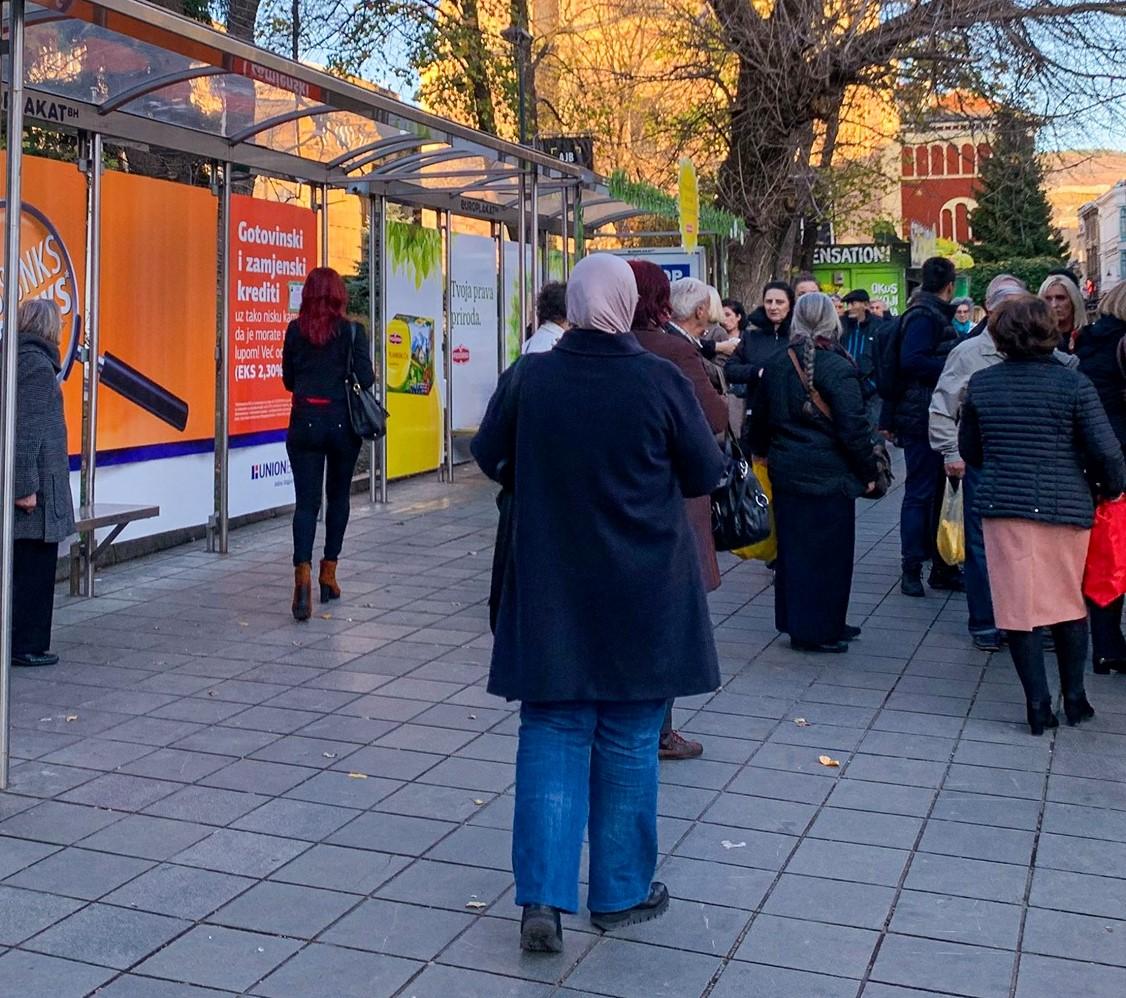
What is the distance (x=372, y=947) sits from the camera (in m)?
4.02

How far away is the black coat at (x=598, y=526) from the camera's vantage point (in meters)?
3.87

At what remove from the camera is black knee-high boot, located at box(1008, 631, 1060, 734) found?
615 cm

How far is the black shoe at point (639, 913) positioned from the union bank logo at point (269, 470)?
22.9 feet

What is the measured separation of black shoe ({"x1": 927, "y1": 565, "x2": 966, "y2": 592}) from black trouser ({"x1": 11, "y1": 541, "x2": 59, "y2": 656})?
5.10 meters

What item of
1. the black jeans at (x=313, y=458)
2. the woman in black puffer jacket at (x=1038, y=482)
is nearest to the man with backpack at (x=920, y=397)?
the woman in black puffer jacket at (x=1038, y=482)

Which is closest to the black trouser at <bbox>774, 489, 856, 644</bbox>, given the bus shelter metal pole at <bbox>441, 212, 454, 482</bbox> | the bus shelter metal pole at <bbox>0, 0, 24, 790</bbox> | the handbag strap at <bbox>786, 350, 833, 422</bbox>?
the handbag strap at <bbox>786, 350, 833, 422</bbox>

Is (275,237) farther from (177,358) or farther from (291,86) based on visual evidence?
(291,86)

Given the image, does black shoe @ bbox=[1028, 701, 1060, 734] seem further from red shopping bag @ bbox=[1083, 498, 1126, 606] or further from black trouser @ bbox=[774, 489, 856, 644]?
black trouser @ bbox=[774, 489, 856, 644]

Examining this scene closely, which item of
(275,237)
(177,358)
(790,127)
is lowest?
(177,358)

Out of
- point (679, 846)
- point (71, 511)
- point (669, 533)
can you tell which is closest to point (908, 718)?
point (679, 846)

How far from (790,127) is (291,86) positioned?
44.1 feet

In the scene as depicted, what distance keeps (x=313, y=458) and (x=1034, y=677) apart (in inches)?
154

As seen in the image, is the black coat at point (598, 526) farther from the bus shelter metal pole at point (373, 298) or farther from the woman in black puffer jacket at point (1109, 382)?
the bus shelter metal pole at point (373, 298)

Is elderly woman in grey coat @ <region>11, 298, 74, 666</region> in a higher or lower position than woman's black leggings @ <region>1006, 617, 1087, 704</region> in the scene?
higher
